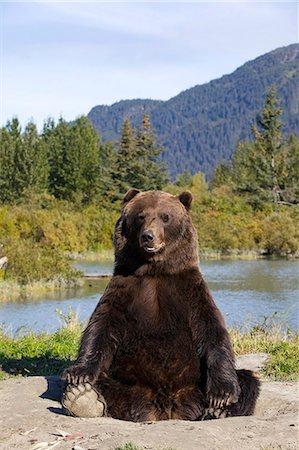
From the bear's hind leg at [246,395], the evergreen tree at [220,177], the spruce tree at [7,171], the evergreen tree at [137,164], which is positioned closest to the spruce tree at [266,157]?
the evergreen tree at [137,164]

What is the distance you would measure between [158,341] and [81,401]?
66 cm

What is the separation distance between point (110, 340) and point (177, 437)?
1.03 meters

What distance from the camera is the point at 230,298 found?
20438mm

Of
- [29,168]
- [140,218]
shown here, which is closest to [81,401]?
[140,218]

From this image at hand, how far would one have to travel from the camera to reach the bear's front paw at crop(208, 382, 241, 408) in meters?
4.93

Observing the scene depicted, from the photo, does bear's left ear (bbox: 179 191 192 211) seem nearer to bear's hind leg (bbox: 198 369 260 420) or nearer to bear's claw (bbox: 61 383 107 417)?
bear's hind leg (bbox: 198 369 260 420)

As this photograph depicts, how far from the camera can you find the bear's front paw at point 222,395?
4.93 m

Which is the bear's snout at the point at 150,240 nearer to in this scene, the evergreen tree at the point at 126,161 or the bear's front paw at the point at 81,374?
the bear's front paw at the point at 81,374

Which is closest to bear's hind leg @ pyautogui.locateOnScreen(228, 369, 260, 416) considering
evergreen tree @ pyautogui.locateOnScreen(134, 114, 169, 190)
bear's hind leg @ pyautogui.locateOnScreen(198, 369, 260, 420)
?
bear's hind leg @ pyautogui.locateOnScreen(198, 369, 260, 420)

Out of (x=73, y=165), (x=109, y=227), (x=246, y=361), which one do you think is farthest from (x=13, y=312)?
(x=73, y=165)

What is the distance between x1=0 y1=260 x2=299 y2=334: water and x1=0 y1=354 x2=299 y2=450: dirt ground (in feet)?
21.6

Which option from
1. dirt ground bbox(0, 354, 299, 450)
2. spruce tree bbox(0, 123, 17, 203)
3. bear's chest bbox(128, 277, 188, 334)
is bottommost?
dirt ground bbox(0, 354, 299, 450)

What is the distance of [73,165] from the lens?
Answer: 5312 cm

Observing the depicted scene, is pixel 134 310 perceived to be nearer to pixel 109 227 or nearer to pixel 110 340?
pixel 110 340
